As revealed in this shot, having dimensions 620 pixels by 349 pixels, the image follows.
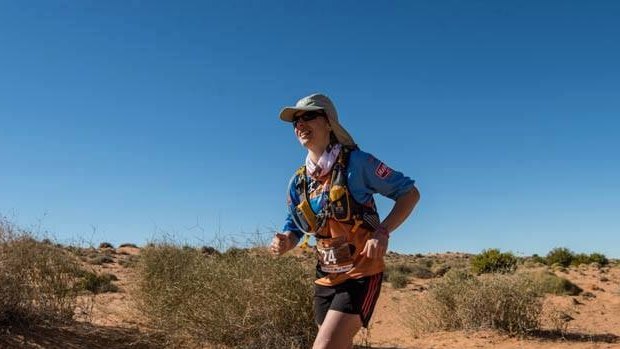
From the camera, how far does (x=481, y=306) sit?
9492 millimetres

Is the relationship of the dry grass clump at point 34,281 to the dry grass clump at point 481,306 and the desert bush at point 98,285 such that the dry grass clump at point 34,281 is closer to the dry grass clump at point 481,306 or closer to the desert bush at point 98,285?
the desert bush at point 98,285

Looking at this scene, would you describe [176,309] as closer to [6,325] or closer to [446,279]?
[6,325]

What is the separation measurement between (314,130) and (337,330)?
956 mm

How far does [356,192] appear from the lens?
114 inches

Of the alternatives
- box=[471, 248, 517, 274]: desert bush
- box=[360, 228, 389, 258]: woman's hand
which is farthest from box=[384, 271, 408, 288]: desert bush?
box=[360, 228, 389, 258]: woman's hand

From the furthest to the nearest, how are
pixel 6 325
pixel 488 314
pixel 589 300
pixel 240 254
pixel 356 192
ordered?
pixel 589 300
pixel 488 314
pixel 240 254
pixel 6 325
pixel 356 192

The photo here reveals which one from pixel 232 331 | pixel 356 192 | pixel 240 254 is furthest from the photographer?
pixel 240 254

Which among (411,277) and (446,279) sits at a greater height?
(411,277)

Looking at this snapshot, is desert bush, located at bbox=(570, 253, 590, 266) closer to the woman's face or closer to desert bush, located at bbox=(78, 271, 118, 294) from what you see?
desert bush, located at bbox=(78, 271, 118, 294)

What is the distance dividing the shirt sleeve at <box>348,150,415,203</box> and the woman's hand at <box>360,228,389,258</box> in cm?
24

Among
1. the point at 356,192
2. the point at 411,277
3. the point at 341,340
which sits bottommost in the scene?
the point at 341,340

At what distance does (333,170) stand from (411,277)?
68.7 feet

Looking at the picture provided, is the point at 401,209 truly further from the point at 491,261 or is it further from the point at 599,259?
the point at 599,259

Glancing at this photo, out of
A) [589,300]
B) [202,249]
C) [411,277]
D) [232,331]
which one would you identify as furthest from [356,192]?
[411,277]
